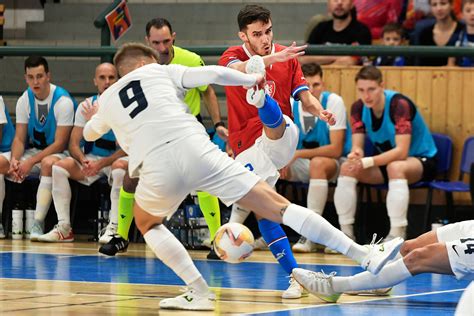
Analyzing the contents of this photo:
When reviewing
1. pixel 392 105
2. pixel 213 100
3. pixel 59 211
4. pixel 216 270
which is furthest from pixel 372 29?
pixel 216 270

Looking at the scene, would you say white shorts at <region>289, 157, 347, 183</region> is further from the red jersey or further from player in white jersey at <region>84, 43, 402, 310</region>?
player in white jersey at <region>84, 43, 402, 310</region>

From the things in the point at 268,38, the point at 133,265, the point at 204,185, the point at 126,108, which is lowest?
the point at 133,265

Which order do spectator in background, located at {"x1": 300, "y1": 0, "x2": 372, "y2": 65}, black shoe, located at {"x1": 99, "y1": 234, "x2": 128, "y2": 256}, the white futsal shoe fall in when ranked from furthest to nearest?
1. spectator in background, located at {"x1": 300, "y1": 0, "x2": 372, "y2": 65}
2. black shoe, located at {"x1": 99, "y1": 234, "x2": 128, "y2": 256}
3. the white futsal shoe

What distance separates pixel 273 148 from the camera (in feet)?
24.4

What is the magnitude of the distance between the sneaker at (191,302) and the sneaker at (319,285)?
2.22 feet

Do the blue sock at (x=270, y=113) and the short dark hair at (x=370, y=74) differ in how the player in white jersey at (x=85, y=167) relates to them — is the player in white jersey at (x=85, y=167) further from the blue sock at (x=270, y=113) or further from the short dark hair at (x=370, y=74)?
the blue sock at (x=270, y=113)

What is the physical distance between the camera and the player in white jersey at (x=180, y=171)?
6344 millimetres

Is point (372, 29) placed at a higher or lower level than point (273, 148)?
higher

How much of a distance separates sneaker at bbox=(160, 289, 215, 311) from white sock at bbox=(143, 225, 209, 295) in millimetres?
40

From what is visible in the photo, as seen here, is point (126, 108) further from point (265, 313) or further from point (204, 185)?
point (265, 313)

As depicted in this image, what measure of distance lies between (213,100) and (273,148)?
9.92 ft

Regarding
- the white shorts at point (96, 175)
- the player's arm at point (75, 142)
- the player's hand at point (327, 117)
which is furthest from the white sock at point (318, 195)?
the player's hand at point (327, 117)

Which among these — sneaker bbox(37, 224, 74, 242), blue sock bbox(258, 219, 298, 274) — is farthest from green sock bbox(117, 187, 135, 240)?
blue sock bbox(258, 219, 298, 274)

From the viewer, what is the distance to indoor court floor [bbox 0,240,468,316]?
6418 millimetres
